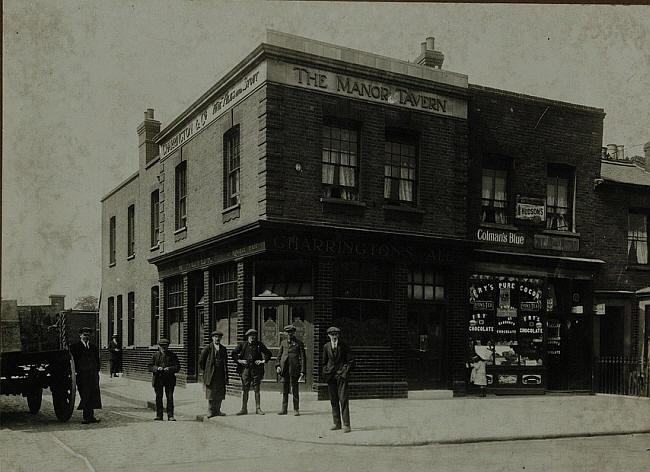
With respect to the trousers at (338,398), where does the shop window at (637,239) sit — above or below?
above

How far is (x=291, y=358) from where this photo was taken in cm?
1380

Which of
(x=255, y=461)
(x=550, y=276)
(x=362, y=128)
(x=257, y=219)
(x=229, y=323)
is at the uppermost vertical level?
(x=362, y=128)

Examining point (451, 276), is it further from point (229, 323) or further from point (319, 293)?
point (229, 323)

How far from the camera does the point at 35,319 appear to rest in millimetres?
11047

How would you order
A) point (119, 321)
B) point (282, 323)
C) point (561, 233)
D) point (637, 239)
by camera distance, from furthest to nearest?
point (119, 321) → point (637, 239) → point (561, 233) → point (282, 323)

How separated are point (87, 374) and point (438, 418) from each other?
21.6ft

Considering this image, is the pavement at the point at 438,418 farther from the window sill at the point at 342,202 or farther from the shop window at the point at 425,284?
the window sill at the point at 342,202

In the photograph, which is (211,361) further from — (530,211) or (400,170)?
(530,211)

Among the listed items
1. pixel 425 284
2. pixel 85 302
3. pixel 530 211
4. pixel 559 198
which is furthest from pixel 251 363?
pixel 559 198

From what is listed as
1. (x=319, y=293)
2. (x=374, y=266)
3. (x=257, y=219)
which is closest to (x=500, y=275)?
(x=374, y=266)

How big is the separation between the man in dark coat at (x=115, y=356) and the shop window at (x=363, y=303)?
1239 centimetres

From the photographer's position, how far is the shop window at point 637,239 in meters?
18.6

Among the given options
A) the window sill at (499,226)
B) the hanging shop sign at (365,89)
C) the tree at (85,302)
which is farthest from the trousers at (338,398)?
the window sill at (499,226)

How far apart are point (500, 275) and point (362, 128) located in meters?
5.45
